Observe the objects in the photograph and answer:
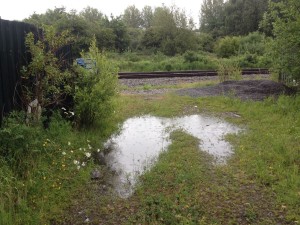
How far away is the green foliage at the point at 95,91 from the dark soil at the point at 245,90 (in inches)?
195

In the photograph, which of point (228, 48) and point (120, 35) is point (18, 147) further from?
point (120, 35)

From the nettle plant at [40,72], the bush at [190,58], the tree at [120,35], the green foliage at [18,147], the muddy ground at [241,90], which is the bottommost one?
the green foliage at [18,147]

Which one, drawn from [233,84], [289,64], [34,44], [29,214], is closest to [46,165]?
[29,214]

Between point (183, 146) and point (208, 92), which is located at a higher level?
point (208, 92)

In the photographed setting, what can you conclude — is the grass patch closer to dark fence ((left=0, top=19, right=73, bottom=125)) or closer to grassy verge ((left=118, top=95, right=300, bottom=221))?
grassy verge ((left=118, top=95, right=300, bottom=221))

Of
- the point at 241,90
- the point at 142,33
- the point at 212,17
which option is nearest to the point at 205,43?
the point at 142,33

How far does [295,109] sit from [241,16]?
38.9 meters

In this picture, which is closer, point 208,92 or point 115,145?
point 115,145

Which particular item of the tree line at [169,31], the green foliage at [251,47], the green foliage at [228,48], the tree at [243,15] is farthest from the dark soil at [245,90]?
the tree at [243,15]

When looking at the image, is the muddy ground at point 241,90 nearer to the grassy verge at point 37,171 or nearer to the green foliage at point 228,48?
the grassy verge at point 37,171

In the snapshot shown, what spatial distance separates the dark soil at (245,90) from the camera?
35.0 feet

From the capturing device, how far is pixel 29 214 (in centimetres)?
375

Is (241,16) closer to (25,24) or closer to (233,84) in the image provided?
(233,84)

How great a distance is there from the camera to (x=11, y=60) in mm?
5215
